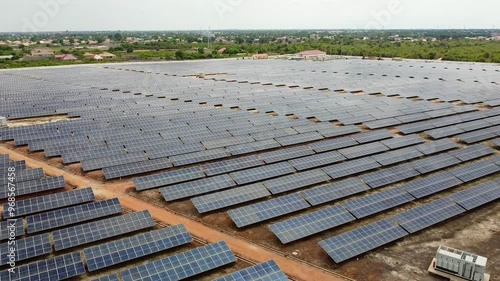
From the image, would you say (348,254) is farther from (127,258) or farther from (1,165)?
(1,165)

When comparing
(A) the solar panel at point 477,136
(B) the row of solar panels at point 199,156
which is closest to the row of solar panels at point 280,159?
(B) the row of solar panels at point 199,156

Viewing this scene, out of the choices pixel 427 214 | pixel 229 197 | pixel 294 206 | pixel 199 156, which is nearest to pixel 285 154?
pixel 199 156

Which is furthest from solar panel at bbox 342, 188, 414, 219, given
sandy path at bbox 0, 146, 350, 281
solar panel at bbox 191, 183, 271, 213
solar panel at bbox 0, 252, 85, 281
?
solar panel at bbox 0, 252, 85, 281

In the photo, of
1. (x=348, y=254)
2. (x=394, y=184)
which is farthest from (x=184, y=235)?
(x=394, y=184)

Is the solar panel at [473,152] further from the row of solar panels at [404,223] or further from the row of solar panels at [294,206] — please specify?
the row of solar panels at [294,206]

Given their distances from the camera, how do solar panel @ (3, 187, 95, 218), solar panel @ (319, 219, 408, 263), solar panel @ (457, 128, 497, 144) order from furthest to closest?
solar panel @ (457, 128, 497, 144)
solar panel @ (3, 187, 95, 218)
solar panel @ (319, 219, 408, 263)

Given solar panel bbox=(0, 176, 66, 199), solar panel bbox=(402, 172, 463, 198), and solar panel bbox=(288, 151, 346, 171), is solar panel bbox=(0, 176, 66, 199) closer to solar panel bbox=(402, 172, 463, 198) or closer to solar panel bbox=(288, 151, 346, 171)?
solar panel bbox=(288, 151, 346, 171)

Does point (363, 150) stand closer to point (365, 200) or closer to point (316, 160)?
point (316, 160)
